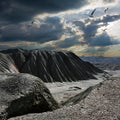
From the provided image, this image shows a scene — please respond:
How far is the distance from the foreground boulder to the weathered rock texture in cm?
7480

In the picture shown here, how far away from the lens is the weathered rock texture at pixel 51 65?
91.8m

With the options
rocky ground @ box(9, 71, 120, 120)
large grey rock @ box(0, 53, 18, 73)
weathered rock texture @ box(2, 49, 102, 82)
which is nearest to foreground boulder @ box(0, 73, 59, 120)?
rocky ground @ box(9, 71, 120, 120)

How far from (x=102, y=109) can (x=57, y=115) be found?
1.56 m

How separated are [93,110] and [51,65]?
84499 mm

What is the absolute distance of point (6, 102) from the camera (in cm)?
1217

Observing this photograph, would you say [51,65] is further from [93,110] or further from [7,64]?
[93,110]

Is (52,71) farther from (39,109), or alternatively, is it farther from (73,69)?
(39,109)

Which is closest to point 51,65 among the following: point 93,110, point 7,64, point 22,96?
point 7,64

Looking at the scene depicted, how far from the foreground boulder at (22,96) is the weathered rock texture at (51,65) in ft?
245

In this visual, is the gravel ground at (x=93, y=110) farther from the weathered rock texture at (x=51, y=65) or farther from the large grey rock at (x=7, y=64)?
the weathered rock texture at (x=51, y=65)

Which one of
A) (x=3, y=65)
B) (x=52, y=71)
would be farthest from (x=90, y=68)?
(x=3, y=65)

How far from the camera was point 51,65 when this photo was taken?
9550cm

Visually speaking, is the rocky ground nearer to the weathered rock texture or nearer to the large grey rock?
the large grey rock

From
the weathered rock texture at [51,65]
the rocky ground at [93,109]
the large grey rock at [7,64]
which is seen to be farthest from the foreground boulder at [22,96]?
the weathered rock texture at [51,65]
